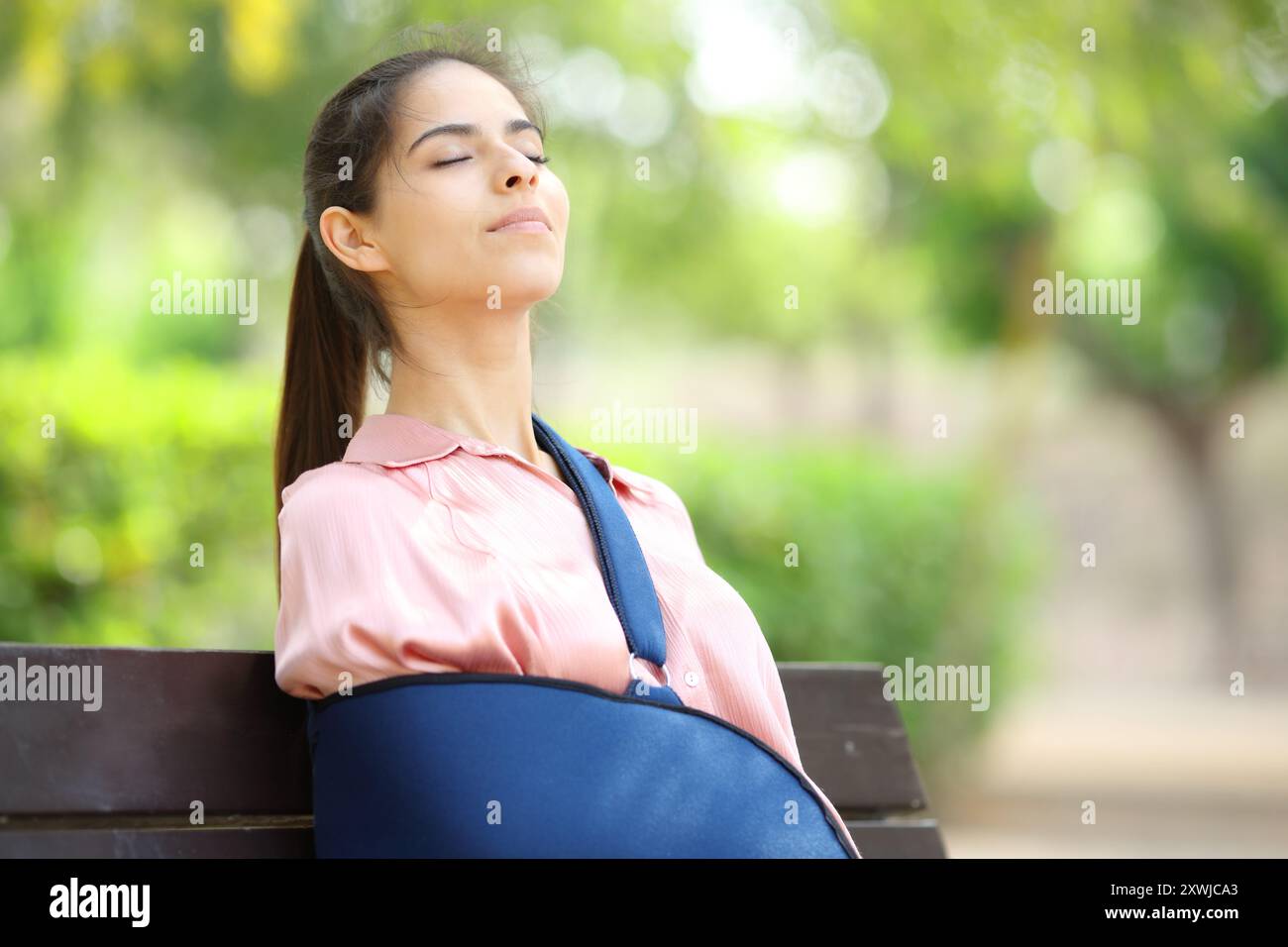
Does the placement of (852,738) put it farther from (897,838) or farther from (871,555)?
(871,555)

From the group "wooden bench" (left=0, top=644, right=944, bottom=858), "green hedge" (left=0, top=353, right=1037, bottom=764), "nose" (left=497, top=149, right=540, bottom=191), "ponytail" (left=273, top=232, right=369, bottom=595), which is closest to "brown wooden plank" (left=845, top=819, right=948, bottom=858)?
"wooden bench" (left=0, top=644, right=944, bottom=858)

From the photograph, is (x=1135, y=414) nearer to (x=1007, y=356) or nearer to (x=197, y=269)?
(x=1007, y=356)

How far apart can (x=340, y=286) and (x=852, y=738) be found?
1.11 meters

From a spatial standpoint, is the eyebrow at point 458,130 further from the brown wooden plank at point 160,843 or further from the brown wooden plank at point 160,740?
the brown wooden plank at point 160,843

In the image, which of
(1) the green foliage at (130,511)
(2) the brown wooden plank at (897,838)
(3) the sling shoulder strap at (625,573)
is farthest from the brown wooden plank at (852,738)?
(1) the green foliage at (130,511)

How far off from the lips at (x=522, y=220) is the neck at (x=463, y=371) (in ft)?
0.38

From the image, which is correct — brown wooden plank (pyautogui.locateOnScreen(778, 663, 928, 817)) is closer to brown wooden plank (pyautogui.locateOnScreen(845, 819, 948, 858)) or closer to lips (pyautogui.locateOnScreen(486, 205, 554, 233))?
brown wooden plank (pyautogui.locateOnScreen(845, 819, 948, 858))

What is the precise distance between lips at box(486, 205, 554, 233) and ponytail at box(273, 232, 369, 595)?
0.32m

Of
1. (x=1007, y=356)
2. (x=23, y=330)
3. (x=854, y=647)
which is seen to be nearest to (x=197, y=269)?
(x=23, y=330)

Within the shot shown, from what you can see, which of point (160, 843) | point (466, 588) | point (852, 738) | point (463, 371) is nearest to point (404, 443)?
point (463, 371)

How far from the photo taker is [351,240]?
6.74 ft

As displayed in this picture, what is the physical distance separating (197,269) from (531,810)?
71.8 feet

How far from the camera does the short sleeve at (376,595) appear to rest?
1.72 meters

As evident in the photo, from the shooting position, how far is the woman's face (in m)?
1.98
